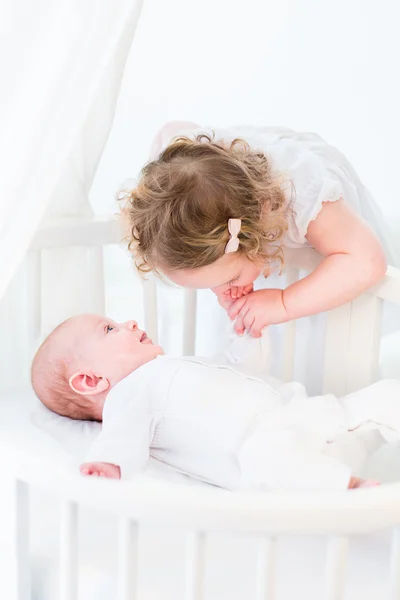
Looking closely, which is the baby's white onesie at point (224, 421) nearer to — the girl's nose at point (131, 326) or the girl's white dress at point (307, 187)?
the girl's nose at point (131, 326)

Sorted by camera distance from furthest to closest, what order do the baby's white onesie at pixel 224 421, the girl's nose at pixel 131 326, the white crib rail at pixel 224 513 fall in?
1. the girl's nose at pixel 131 326
2. the baby's white onesie at pixel 224 421
3. the white crib rail at pixel 224 513

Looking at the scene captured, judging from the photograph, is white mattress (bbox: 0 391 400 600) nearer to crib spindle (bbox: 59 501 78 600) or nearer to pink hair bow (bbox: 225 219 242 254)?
crib spindle (bbox: 59 501 78 600)

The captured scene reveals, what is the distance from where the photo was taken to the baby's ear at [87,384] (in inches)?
54.6

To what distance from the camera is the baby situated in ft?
3.86

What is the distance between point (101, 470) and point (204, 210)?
39 cm

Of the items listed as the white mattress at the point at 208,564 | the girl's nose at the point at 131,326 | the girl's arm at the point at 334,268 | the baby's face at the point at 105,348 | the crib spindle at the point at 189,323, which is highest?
the girl's arm at the point at 334,268

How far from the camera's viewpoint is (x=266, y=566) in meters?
0.85

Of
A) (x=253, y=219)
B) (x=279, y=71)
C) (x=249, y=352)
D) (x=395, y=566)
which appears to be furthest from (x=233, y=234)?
(x=279, y=71)

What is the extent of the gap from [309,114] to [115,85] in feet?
2.18

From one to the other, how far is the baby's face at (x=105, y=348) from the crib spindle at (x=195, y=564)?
1.87 ft

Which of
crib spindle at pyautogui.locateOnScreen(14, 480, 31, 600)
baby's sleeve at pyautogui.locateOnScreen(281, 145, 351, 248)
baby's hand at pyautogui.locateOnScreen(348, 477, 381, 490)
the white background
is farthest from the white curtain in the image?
the white background

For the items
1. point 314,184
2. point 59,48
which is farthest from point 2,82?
point 314,184

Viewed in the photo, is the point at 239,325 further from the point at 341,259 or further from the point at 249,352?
the point at 341,259

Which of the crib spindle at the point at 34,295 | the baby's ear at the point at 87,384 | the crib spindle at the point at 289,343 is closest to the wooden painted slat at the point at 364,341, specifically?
the crib spindle at the point at 289,343
